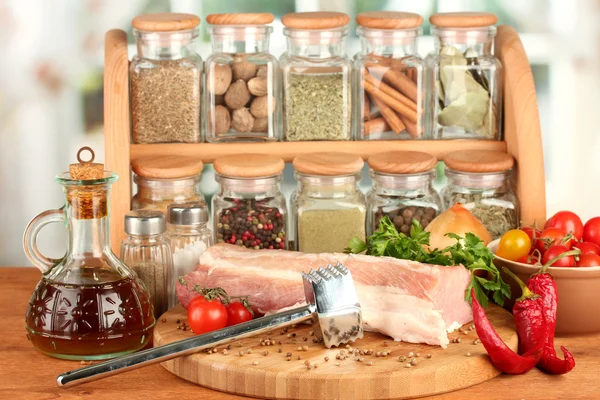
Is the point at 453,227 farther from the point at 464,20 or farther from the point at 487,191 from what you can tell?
the point at 464,20

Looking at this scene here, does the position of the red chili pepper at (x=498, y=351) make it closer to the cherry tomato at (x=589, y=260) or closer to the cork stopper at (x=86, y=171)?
the cherry tomato at (x=589, y=260)

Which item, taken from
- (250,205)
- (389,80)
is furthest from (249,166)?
(389,80)

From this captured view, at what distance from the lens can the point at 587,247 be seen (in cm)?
159

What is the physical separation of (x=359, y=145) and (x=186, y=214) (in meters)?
0.38

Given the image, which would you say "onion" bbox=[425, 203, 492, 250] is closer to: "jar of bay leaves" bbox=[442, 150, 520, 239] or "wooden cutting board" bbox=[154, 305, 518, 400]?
"jar of bay leaves" bbox=[442, 150, 520, 239]

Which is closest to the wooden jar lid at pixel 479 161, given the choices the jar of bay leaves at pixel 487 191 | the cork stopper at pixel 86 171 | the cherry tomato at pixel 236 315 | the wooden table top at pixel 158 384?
the jar of bay leaves at pixel 487 191

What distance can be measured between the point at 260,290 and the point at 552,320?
1.48 ft

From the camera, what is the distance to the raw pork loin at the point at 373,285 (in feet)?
4.78

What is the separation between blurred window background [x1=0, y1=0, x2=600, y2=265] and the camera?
2.04 m

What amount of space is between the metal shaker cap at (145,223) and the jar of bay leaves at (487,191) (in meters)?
0.55

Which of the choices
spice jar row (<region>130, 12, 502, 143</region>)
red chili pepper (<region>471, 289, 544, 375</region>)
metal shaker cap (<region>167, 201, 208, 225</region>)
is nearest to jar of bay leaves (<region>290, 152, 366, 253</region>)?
spice jar row (<region>130, 12, 502, 143</region>)

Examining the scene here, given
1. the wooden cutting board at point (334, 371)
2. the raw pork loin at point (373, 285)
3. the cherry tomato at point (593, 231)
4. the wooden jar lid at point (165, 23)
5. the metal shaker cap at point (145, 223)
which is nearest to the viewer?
the wooden cutting board at point (334, 371)

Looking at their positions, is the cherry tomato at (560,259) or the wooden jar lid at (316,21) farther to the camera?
the wooden jar lid at (316,21)

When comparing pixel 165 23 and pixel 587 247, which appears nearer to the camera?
pixel 587 247
